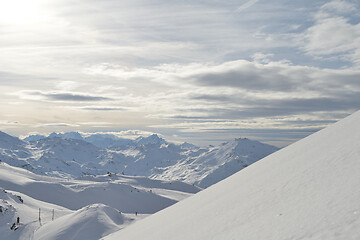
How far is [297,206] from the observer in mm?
5934

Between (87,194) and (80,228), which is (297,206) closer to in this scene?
(80,228)

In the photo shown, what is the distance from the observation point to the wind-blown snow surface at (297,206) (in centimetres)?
479

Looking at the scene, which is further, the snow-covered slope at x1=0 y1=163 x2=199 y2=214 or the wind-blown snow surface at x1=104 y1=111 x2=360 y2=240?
the snow-covered slope at x1=0 y1=163 x2=199 y2=214

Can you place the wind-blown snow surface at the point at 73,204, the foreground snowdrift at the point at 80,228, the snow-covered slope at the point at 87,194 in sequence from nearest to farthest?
the foreground snowdrift at the point at 80,228
the wind-blown snow surface at the point at 73,204
the snow-covered slope at the point at 87,194

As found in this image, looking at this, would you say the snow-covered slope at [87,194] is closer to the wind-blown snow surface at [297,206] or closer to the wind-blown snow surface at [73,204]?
the wind-blown snow surface at [73,204]

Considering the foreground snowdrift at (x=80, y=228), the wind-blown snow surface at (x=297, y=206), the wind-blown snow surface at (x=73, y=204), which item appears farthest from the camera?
the wind-blown snow surface at (x=73, y=204)

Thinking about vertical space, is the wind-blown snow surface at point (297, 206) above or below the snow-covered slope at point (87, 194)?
above

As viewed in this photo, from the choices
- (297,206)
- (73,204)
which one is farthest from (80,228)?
(73,204)

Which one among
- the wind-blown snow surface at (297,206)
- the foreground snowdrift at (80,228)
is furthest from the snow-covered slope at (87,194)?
the wind-blown snow surface at (297,206)

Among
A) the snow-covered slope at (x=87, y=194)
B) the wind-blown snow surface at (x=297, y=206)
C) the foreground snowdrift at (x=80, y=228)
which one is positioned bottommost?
the snow-covered slope at (x=87, y=194)

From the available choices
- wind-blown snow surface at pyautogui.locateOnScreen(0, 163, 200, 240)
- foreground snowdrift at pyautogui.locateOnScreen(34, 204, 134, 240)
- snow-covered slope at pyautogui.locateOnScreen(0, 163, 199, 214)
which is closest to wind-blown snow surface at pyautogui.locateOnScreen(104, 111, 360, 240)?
foreground snowdrift at pyautogui.locateOnScreen(34, 204, 134, 240)

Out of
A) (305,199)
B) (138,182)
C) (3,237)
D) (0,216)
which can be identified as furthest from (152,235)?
(138,182)

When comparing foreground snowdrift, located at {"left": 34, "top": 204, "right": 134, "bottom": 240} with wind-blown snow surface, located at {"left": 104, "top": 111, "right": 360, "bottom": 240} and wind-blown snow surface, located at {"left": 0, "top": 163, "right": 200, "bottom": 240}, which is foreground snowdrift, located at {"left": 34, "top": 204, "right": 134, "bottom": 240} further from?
wind-blown snow surface, located at {"left": 104, "top": 111, "right": 360, "bottom": 240}

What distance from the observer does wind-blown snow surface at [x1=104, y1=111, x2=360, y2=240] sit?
15.7ft
